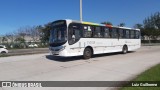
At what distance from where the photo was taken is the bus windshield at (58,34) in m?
15.9

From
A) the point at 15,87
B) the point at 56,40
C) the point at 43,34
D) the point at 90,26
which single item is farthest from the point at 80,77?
the point at 43,34

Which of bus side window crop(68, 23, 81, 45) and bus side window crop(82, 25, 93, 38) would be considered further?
bus side window crop(82, 25, 93, 38)

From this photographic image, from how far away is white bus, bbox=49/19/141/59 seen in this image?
15.9 m

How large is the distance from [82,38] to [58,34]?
5.98 ft

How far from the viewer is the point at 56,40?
16.4 metres

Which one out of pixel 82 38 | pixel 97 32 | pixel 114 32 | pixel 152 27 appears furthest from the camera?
pixel 152 27

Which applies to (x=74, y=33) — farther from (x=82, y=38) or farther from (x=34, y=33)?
(x=34, y=33)

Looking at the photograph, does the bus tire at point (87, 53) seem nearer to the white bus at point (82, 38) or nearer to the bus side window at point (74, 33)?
the white bus at point (82, 38)

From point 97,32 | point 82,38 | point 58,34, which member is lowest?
point 82,38

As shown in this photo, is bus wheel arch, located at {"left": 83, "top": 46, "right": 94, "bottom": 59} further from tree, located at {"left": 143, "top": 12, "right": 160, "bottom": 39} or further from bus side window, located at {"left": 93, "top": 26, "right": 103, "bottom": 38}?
tree, located at {"left": 143, "top": 12, "right": 160, "bottom": 39}

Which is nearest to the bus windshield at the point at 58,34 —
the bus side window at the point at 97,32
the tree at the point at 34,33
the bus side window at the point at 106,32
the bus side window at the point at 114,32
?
the bus side window at the point at 97,32

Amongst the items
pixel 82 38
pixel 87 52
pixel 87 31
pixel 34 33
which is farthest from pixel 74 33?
pixel 34 33

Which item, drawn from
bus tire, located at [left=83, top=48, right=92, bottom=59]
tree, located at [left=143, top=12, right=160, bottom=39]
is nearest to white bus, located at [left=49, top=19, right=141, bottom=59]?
bus tire, located at [left=83, top=48, right=92, bottom=59]

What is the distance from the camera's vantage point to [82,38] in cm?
1691
